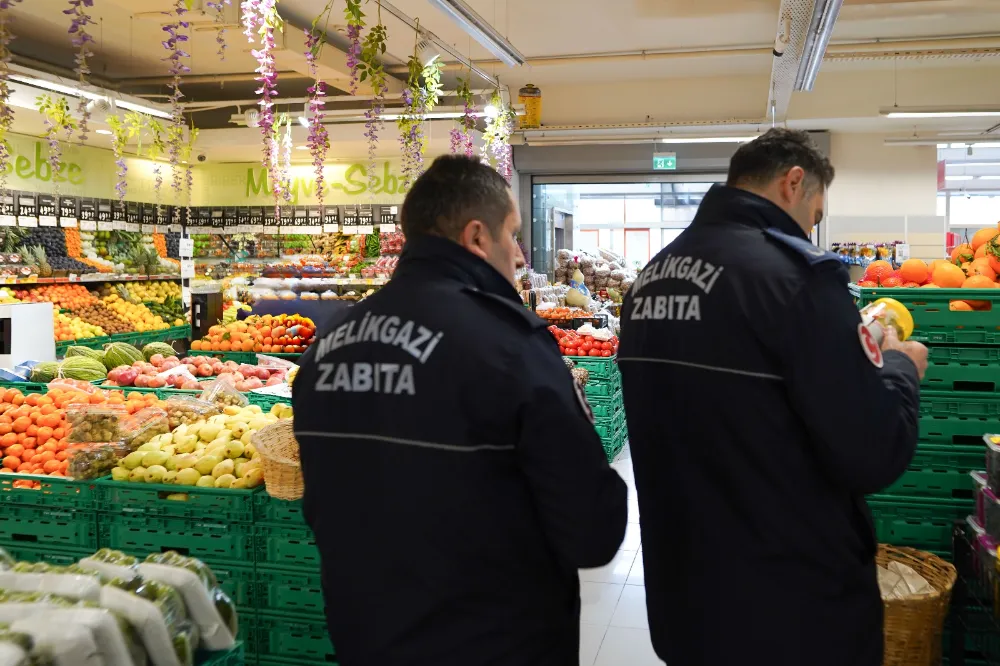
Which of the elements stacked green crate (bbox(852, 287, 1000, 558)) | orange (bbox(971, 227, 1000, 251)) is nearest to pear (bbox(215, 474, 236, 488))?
stacked green crate (bbox(852, 287, 1000, 558))

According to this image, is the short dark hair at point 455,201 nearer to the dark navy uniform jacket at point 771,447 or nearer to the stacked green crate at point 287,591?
the dark navy uniform jacket at point 771,447

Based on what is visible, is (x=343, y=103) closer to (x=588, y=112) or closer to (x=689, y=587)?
(x=588, y=112)

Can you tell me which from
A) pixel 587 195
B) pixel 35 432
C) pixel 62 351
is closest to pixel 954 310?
pixel 35 432

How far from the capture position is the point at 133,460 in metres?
3.74

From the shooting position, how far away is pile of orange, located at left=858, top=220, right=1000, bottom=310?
11.2 feet

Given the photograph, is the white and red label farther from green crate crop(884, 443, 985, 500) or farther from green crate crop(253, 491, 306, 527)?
green crate crop(253, 491, 306, 527)

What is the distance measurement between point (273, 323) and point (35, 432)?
4.11 metres

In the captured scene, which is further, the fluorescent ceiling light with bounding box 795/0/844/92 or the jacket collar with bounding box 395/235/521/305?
the fluorescent ceiling light with bounding box 795/0/844/92

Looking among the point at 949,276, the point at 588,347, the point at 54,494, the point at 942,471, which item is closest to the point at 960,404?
the point at 942,471

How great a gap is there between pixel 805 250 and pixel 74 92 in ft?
28.8

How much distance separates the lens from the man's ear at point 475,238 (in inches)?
72.4

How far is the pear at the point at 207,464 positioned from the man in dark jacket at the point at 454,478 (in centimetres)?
204

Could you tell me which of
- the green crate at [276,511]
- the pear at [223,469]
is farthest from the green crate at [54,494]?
the green crate at [276,511]

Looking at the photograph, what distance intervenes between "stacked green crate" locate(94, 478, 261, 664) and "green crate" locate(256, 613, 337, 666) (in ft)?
0.15
